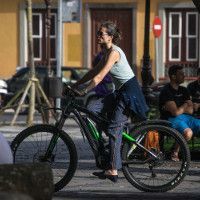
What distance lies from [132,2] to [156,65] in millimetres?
2928

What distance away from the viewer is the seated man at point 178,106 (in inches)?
533

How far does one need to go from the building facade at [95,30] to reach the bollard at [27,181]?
32.8 m

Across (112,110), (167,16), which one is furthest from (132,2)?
(112,110)

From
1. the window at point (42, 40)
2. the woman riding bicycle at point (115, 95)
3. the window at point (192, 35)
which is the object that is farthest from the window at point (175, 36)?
the woman riding bicycle at point (115, 95)

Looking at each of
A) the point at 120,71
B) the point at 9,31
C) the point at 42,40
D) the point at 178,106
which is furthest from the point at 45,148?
the point at 9,31

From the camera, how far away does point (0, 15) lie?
41094 mm

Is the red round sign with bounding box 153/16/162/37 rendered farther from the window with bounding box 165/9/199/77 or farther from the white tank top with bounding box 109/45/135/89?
the white tank top with bounding box 109/45/135/89

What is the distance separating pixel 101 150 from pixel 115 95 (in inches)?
23.3

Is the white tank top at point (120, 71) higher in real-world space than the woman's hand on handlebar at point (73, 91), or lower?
higher

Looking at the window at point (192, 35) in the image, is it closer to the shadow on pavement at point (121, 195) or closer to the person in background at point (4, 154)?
the shadow on pavement at point (121, 195)

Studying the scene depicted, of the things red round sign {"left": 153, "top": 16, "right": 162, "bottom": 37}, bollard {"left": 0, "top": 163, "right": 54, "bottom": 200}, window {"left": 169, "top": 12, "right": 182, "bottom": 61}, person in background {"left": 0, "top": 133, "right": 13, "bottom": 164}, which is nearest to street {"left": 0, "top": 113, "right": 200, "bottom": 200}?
person in background {"left": 0, "top": 133, "right": 13, "bottom": 164}

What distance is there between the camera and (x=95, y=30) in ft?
133

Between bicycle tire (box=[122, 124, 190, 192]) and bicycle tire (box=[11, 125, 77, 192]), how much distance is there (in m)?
0.58

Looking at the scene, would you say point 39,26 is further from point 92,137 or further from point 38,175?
point 38,175
